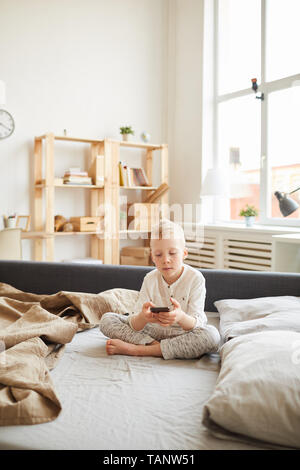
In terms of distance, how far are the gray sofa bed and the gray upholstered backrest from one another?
0.20 ft

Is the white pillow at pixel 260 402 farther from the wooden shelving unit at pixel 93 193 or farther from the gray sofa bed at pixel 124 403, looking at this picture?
the wooden shelving unit at pixel 93 193

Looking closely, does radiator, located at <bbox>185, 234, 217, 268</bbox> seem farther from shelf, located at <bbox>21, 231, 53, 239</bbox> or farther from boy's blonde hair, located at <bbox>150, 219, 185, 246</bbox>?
boy's blonde hair, located at <bbox>150, 219, 185, 246</bbox>

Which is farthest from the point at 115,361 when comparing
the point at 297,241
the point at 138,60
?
the point at 138,60

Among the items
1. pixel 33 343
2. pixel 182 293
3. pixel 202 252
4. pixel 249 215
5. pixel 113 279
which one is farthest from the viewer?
pixel 202 252

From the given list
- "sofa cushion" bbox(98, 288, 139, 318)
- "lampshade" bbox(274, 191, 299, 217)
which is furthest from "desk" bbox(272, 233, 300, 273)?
"sofa cushion" bbox(98, 288, 139, 318)

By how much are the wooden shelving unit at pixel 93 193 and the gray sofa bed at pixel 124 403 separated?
2.05 metres

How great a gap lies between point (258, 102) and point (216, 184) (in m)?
0.87

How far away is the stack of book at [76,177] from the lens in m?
3.70

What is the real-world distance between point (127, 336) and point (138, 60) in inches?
140

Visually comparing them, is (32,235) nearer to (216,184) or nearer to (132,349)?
(216,184)

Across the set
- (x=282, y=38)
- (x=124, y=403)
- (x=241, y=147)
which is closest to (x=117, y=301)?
(x=124, y=403)

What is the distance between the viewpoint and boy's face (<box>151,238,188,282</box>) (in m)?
1.51

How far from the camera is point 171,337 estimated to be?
60.4 inches

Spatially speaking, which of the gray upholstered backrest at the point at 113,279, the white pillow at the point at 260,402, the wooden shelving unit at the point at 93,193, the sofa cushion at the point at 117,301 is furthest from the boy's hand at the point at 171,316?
the wooden shelving unit at the point at 93,193
